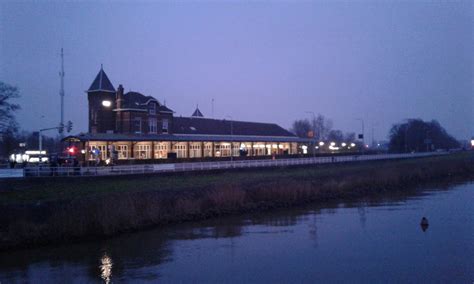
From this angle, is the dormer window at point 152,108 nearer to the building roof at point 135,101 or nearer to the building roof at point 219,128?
the building roof at point 135,101

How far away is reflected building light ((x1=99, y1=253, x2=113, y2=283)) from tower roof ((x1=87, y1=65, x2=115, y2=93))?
5299 cm

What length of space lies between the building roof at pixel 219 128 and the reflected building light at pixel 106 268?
56639 millimetres

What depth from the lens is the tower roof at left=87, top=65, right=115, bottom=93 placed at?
7356cm

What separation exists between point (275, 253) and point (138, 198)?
12331 millimetres

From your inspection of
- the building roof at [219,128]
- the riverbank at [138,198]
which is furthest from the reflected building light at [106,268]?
the building roof at [219,128]

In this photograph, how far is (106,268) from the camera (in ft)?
70.3

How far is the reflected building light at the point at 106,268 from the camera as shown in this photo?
19891 mm

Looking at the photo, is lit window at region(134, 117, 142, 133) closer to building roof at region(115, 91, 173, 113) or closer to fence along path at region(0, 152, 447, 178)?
building roof at region(115, 91, 173, 113)

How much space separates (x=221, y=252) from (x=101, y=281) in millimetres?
6328

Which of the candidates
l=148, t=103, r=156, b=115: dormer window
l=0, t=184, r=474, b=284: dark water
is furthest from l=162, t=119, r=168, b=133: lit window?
l=0, t=184, r=474, b=284: dark water

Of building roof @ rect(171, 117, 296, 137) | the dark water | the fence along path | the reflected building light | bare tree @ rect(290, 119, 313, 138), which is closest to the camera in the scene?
the dark water

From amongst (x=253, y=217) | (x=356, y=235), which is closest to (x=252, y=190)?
(x=253, y=217)

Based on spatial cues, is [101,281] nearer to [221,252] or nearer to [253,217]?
[221,252]

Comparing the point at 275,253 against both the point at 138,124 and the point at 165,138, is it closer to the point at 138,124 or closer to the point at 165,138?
the point at 165,138
